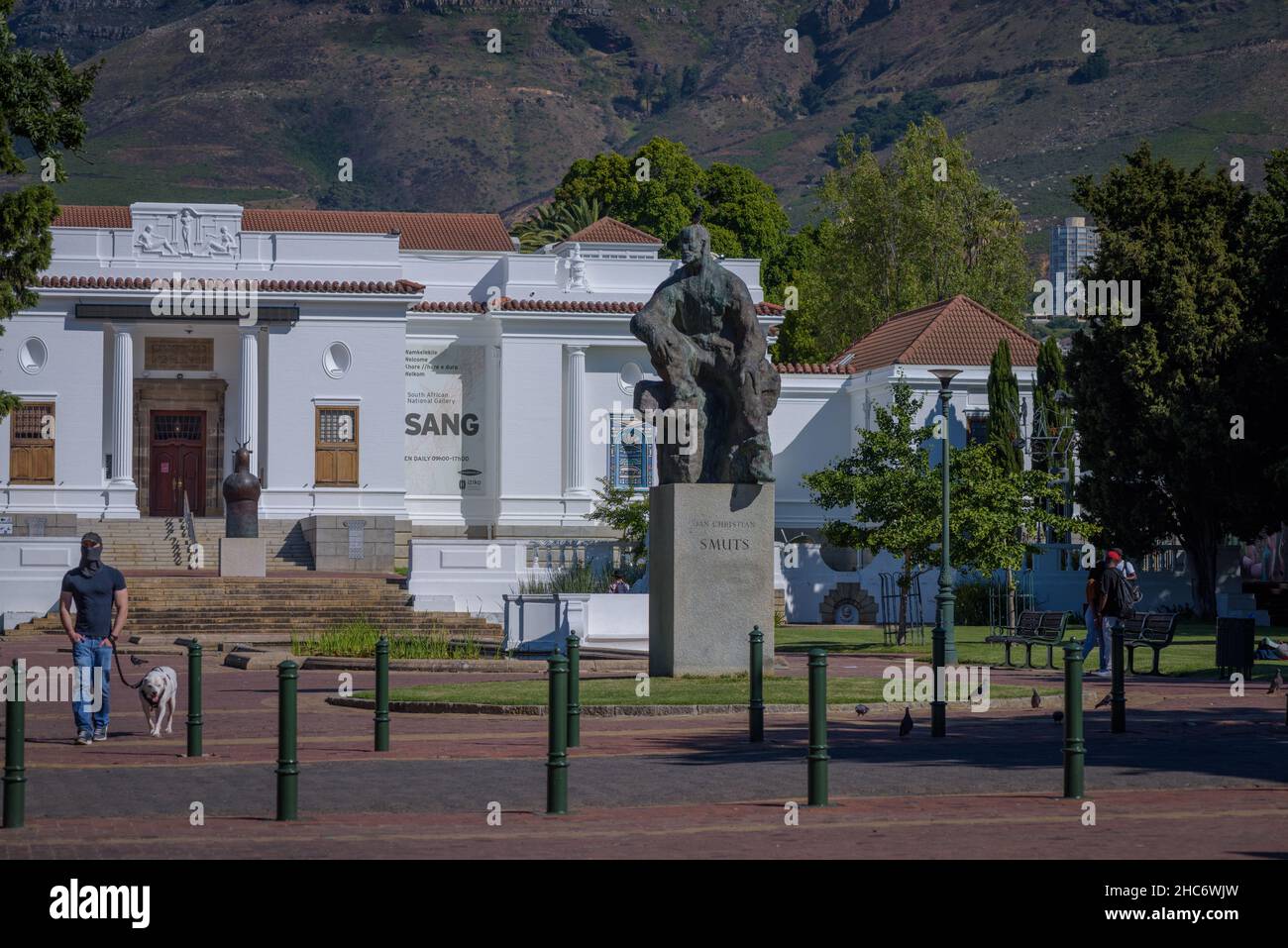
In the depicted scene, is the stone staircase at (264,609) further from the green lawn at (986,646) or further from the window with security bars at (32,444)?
the window with security bars at (32,444)

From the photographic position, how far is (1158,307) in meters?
42.2

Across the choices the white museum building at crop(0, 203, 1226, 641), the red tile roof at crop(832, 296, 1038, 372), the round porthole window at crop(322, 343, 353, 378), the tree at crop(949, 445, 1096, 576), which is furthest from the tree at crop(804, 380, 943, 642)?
the round porthole window at crop(322, 343, 353, 378)

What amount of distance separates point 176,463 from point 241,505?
13.5 meters

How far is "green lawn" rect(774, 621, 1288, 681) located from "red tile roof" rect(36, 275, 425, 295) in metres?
17.4

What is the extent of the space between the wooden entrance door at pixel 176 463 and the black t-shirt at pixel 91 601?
3692 cm

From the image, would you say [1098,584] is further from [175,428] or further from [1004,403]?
[175,428]

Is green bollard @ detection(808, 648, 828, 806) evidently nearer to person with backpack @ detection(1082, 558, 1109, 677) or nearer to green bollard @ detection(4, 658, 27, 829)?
green bollard @ detection(4, 658, 27, 829)

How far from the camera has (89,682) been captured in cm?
1775

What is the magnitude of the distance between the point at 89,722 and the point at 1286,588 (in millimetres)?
29767

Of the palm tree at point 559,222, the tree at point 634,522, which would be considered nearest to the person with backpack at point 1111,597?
the tree at point 634,522

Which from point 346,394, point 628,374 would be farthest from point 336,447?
point 628,374

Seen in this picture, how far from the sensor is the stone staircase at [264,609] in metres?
36.0

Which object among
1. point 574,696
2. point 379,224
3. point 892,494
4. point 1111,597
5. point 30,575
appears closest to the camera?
point 574,696
